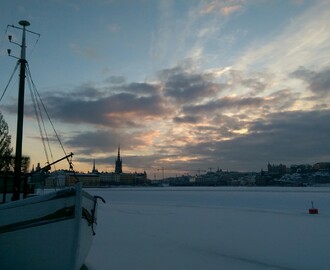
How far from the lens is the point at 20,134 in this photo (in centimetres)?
1587

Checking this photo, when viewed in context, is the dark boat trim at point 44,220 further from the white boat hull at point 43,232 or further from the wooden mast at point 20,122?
the wooden mast at point 20,122

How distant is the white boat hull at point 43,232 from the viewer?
11219 millimetres

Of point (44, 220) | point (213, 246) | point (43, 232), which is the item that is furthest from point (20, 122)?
point (213, 246)

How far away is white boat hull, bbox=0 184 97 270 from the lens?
36.8ft

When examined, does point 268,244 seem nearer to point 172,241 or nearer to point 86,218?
point 172,241

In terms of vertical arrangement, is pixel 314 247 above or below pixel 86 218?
below

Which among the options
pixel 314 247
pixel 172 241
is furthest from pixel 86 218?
pixel 314 247

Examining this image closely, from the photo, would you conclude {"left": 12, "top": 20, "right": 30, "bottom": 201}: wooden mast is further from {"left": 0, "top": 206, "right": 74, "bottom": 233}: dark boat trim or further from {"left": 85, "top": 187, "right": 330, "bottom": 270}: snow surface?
{"left": 85, "top": 187, "right": 330, "bottom": 270}: snow surface

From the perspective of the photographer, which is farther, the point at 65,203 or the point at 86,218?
the point at 86,218

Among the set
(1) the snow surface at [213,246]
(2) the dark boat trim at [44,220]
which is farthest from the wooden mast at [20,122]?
(1) the snow surface at [213,246]

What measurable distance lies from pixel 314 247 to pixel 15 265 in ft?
43.4

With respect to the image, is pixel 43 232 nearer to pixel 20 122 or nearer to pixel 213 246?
pixel 20 122

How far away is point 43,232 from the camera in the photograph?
36.8ft

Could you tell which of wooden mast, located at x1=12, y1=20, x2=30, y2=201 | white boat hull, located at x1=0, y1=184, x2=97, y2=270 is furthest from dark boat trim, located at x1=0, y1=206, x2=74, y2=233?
wooden mast, located at x1=12, y1=20, x2=30, y2=201
